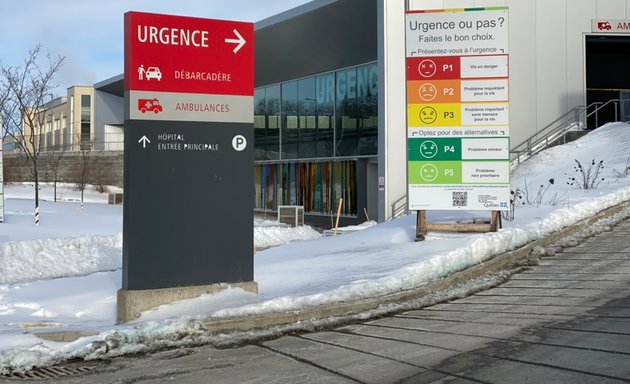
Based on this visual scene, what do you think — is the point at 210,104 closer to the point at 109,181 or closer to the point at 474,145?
the point at 474,145

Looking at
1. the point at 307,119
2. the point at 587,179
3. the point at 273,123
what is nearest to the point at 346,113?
the point at 307,119

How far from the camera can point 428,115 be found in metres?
11.8

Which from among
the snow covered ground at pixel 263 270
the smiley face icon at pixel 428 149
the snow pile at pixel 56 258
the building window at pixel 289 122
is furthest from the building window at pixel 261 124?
the smiley face icon at pixel 428 149

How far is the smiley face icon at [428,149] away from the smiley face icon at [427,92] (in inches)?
30.7

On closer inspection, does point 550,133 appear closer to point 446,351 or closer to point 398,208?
point 398,208

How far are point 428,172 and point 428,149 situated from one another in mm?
412

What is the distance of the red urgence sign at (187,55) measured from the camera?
24.8ft

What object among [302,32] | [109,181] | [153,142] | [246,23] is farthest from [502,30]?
[109,181]

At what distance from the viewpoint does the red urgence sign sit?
24.8ft

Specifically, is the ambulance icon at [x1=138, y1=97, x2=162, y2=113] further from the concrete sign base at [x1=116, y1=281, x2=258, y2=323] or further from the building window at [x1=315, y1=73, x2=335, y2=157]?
the building window at [x1=315, y1=73, x2=335, y2=157]

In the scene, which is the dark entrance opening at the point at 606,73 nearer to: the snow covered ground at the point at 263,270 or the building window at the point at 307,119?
the building window at the point at 307,119

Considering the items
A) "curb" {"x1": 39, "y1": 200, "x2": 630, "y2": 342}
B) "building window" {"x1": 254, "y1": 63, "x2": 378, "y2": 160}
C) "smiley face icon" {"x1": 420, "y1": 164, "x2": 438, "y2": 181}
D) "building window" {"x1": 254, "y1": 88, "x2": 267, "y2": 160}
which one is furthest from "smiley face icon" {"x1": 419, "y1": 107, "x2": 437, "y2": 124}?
"building window" {"x1": 254, "y1": 88, "x2": 267, "y2": 160}

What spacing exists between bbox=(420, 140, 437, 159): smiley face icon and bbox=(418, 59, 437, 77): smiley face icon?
1.20 meters

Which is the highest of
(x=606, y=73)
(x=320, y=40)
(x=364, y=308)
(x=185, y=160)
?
(x=320, y=40)
